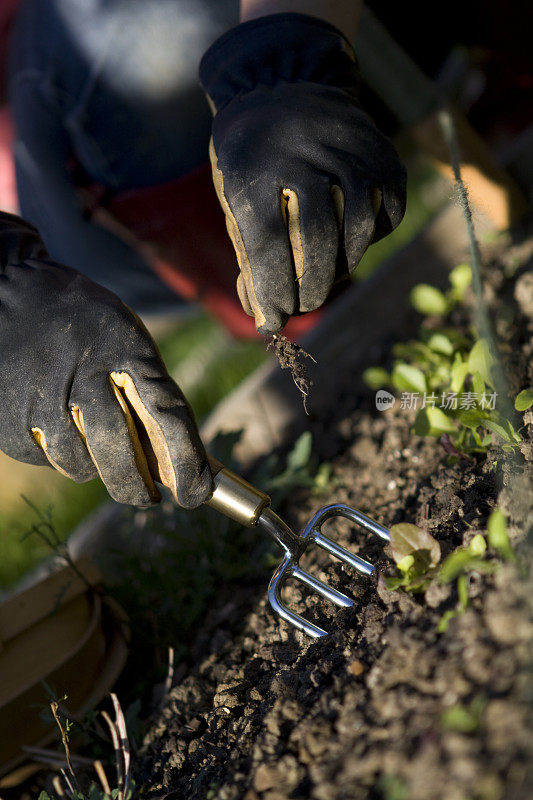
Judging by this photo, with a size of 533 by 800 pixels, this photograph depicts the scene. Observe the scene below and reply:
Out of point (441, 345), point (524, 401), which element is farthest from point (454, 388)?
point (524, 401)

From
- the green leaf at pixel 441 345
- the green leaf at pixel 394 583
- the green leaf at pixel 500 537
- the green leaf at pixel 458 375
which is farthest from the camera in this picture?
the green leaf at pixel 441 345

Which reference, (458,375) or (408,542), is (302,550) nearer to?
(408,542)

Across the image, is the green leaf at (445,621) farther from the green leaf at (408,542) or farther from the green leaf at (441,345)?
the green leaf at (441,345)

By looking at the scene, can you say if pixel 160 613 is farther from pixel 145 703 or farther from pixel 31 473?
pixel 31 473

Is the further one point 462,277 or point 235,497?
point 462,277

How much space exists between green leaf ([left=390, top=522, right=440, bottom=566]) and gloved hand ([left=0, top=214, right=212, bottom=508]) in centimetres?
32

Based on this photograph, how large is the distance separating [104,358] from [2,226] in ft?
1.44

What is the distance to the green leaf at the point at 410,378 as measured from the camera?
1321 millimetres

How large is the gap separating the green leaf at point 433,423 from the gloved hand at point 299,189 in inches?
13.1

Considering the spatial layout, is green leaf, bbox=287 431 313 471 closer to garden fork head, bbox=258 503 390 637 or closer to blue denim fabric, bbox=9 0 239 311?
garden fork head, bbox=258 503 390 637

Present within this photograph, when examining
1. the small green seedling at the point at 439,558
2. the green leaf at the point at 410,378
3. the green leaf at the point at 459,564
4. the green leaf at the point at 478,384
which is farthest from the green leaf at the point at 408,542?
the green leaf at the point at 410,378

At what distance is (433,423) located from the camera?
1183 mm

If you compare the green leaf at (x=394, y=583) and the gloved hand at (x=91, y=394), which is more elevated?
the green leaf at (x=394, y=583)

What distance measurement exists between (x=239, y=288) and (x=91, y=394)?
298 millimetres
